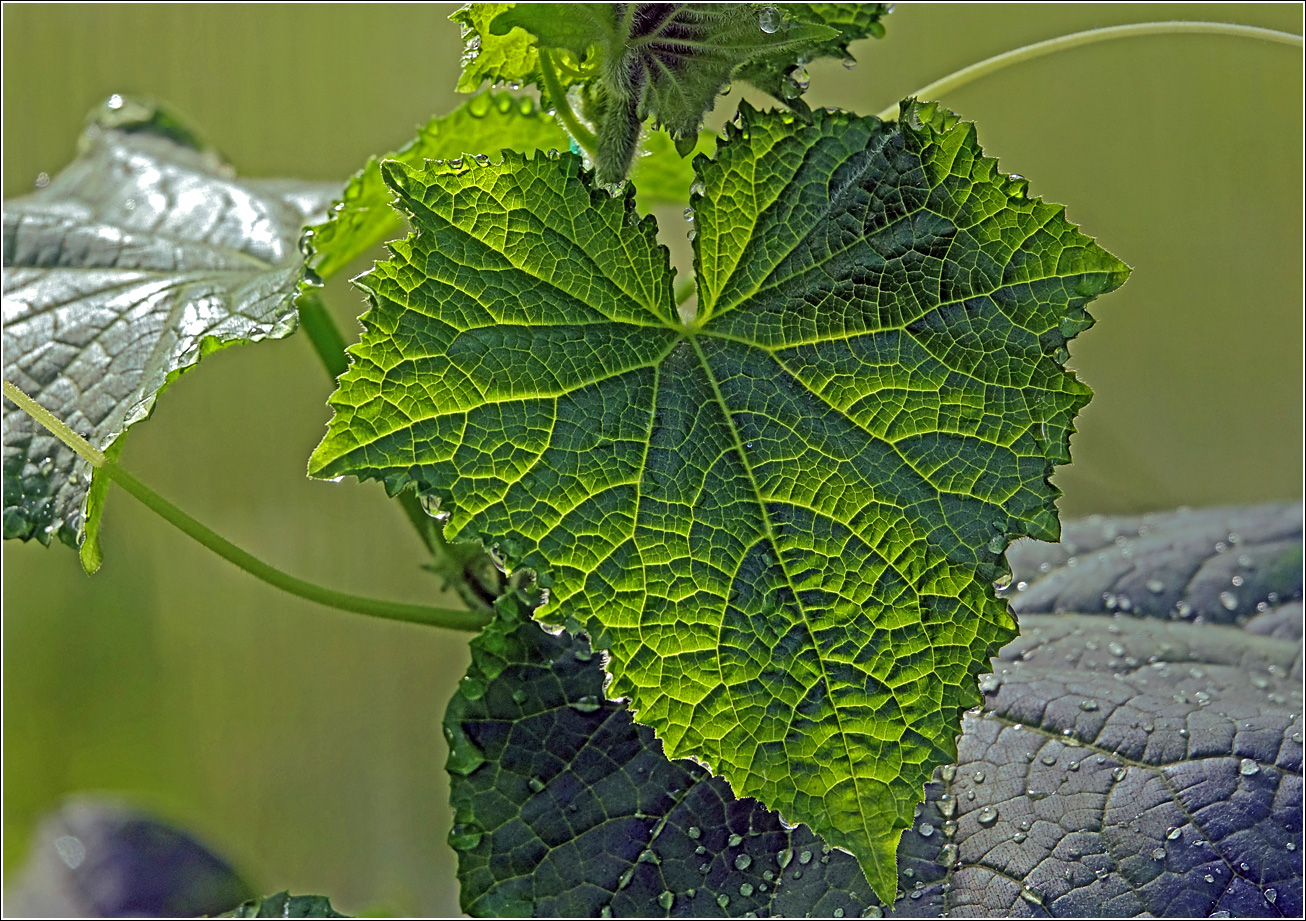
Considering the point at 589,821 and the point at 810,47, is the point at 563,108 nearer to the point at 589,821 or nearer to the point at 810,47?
the point at 810,47

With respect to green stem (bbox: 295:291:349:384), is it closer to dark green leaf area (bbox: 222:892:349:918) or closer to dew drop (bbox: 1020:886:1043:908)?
dark green leaf area (bbox: 222:892:349:918)

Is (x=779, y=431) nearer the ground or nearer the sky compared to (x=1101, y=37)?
nearer the ground

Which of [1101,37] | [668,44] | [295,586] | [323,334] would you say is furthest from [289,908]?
[1101,37]

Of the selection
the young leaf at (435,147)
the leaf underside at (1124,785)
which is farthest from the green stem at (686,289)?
the leaf underside at (1124,785)

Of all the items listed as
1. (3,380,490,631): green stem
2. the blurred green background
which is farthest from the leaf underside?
the blurred green background

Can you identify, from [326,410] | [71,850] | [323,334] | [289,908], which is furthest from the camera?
[326,410]
